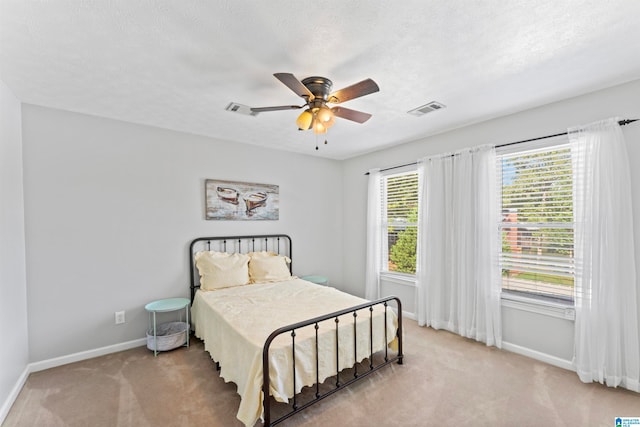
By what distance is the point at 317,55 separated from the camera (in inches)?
75.8

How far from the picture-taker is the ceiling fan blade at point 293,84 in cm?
174

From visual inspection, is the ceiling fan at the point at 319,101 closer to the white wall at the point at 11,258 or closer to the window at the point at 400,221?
the white wall at the point at 11,258

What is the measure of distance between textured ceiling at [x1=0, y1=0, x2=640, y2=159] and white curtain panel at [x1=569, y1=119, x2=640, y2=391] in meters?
0.62

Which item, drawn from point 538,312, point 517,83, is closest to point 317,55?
point 517,83

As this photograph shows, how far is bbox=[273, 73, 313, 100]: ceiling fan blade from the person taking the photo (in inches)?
68.5

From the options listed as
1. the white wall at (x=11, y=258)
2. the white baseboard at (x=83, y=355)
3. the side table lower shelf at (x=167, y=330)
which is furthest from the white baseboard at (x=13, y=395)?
the side table lower shelf at (x=167, y=330)

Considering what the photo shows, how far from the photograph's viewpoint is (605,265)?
2.42m

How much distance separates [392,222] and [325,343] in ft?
8.63

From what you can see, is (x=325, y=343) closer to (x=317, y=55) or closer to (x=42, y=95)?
(x=317, y=55)

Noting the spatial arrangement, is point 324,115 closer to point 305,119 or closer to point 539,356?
point 305,119

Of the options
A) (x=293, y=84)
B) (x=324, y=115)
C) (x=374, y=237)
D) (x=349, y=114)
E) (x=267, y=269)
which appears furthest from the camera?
(x=374, y=237)

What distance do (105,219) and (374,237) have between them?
3551 mm

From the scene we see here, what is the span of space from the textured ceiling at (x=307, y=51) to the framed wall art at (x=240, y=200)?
3.74 feet

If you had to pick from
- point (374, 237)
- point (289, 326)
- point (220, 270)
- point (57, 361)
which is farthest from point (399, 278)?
point (57, 361)
